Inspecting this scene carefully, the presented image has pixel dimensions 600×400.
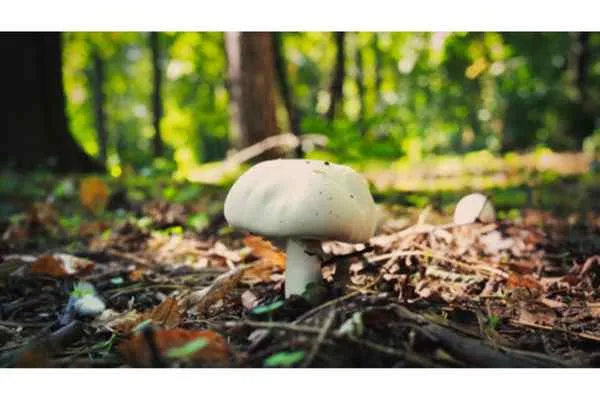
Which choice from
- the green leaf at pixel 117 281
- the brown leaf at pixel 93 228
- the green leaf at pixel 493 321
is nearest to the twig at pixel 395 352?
the green leaf at pixel 493 321

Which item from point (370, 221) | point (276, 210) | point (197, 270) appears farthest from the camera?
point (197, 270)

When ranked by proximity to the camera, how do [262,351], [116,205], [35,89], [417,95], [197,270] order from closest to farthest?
[262,351]
[197,270]
[116,205]
[35,89]
[417,95]

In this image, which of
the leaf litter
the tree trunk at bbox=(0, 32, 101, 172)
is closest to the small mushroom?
the leaf litter

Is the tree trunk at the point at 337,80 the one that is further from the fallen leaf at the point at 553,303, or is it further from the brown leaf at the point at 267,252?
the fallen leaf at the point at 553,303

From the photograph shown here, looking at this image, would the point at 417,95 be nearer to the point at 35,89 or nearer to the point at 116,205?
the point at 35,89

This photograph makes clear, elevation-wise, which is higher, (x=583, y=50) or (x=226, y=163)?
(x=583, y=50)

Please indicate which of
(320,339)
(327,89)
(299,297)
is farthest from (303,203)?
(327,89)

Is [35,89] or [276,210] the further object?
[35,89]
